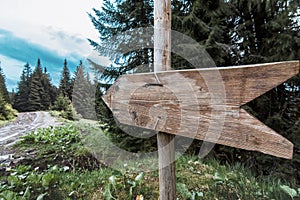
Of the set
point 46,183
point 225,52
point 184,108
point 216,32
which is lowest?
point 46,183

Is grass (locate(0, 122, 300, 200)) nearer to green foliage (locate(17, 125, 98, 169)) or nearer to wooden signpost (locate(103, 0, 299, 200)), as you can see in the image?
green foliage (locate(17, 125, 98, 169))

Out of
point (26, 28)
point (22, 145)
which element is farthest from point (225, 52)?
point (22, 145)

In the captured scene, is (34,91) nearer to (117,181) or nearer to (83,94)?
(83,94)

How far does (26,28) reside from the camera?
222 cm

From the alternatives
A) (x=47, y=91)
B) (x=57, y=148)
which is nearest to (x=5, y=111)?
(x=47, y=91)

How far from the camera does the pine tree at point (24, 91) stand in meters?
2.26

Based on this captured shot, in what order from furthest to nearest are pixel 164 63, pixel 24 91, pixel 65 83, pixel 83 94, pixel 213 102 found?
pixel 65 83, pixel 24 91, pixel 83 94, pixel 164 63, pixel 213 102

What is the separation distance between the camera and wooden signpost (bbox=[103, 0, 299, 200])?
0.46 meters

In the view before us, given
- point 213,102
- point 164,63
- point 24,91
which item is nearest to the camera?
point 213,102

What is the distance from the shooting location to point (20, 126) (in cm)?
232

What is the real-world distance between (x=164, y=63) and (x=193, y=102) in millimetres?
251

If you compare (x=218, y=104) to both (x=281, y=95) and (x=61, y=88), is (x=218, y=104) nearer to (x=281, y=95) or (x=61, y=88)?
(x=281, y=95)

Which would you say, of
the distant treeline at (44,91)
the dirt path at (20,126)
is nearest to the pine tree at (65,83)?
the distant treeline at (44,91)

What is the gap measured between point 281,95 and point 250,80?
2069 millimetres
